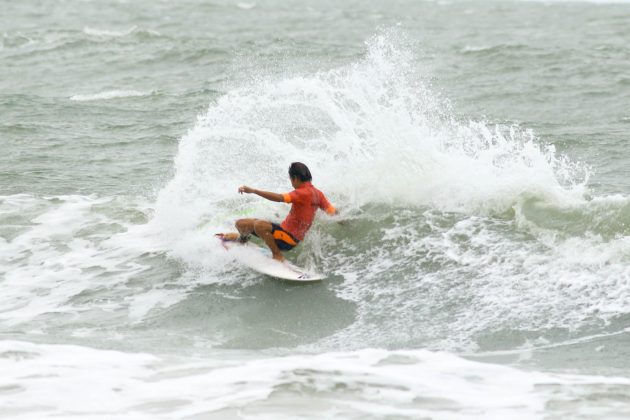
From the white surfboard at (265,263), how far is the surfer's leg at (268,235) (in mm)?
76

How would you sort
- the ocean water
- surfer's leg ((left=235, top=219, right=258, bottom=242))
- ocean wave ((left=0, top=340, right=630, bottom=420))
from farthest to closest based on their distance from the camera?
surfer's leg ((left=235, top=219, right=258, bottom=242)) → the ocean water → ocean wave ((left=0, top=340, right=630, bottom=420))

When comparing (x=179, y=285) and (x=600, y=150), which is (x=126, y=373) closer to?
(x=179, y=285)

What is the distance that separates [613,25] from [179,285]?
96.8ft

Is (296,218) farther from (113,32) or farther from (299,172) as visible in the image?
(113,32)

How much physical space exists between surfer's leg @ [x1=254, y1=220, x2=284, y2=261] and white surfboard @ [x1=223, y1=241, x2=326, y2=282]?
0.25 feet

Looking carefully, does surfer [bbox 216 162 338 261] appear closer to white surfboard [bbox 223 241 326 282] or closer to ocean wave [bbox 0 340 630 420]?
white surfboard [bbox 223 241 326 282]

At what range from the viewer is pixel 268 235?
10.5 m

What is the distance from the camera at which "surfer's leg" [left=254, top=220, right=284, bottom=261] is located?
34.6ft

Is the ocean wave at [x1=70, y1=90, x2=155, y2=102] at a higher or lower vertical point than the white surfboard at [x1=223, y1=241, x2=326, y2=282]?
higher

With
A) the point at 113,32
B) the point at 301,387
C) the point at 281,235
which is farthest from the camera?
the point at 113,32

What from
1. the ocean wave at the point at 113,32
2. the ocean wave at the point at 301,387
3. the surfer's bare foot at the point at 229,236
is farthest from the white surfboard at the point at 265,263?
the ocean wave at the point at 113,32

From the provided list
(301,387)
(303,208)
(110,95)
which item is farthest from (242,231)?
(110,95)

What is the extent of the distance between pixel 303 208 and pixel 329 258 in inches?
34.3

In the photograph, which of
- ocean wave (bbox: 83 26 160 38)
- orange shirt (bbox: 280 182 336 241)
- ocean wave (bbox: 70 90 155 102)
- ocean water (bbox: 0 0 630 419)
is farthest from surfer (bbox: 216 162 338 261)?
ocean wave (bbox: 83 26 160 38)
